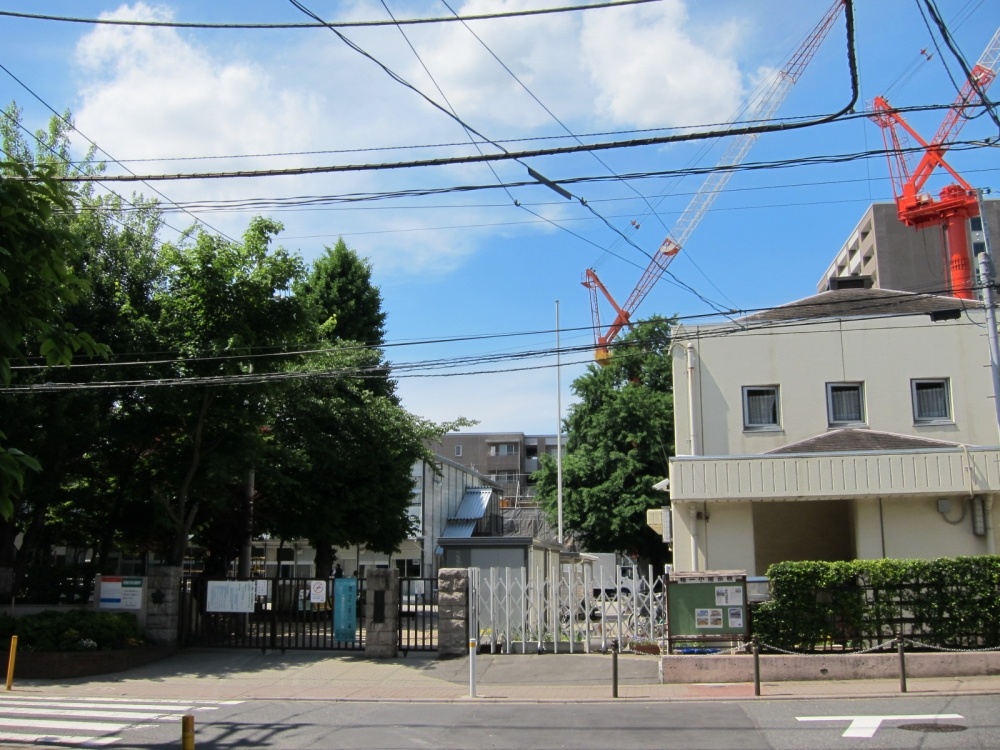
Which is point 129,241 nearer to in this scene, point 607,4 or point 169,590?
point 169,590

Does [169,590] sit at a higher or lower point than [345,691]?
higher

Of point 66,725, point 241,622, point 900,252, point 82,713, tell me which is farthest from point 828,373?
point 900,252

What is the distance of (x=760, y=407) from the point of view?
23.8 meters

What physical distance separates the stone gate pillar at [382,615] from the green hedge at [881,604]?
789cm

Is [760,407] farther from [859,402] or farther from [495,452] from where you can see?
[495,452]

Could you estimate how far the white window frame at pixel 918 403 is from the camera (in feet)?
74.9

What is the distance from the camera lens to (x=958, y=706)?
1277 centimetres

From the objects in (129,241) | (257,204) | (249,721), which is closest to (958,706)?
(249,721)

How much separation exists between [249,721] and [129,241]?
14.7 meters

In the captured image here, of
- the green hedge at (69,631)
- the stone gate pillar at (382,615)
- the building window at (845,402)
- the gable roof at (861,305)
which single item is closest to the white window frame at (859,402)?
the building window at (845,402)

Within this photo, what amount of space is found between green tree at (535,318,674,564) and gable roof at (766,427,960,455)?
1982 centimetres

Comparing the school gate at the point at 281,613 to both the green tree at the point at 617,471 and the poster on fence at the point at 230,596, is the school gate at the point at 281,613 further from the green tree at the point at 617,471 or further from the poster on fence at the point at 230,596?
the green tree at the point at 617,471

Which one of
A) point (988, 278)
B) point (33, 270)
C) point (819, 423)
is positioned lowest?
point (33, 270)

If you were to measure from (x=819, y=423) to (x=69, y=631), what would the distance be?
59.2ft
